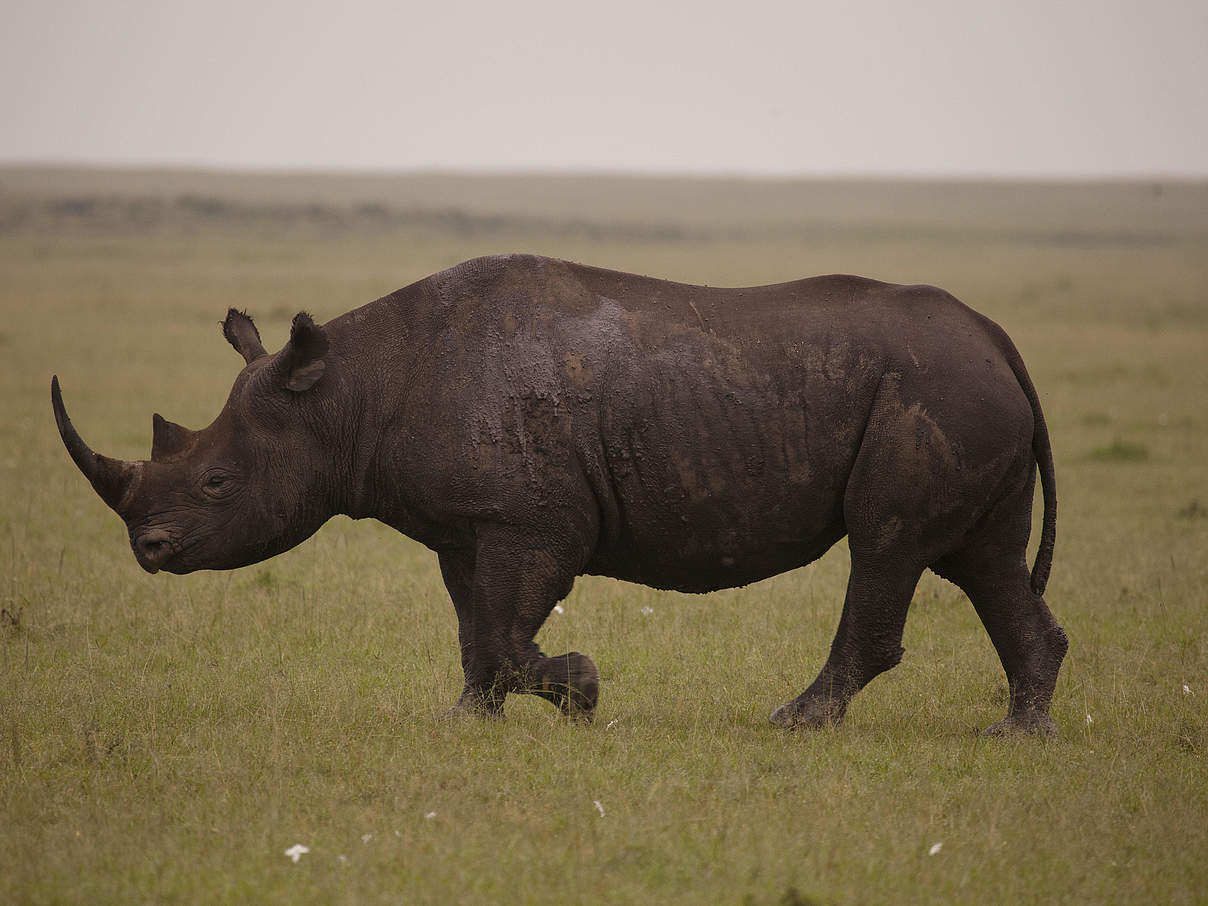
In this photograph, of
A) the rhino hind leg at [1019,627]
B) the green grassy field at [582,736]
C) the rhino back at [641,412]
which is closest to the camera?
the green grassy field at [582,736]

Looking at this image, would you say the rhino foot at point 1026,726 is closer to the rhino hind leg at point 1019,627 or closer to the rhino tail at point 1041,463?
the rhino hind leg at point 1019,627

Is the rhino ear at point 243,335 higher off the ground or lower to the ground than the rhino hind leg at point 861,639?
higher

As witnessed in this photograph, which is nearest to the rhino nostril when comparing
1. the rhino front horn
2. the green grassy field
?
the rhino front horn

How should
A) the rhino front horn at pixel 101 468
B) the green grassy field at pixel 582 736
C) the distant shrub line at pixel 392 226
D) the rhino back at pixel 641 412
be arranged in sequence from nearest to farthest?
the green grassy field at pixel 582 736
the rhino front horn at pixel 101 468
the rhino back at pixel 641 412
the distant shrub line at pixel 392 226

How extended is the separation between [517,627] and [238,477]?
4.73ft

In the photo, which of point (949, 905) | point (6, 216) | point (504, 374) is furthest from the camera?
point (6, 216)

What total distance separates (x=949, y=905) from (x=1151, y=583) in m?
6.23

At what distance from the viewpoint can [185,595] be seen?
31.3 ft

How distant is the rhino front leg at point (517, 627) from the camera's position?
6.68m

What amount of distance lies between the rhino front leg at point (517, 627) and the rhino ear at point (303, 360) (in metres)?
1.07

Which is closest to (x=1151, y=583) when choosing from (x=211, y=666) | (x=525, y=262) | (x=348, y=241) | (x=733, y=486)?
(x=733, y=486)

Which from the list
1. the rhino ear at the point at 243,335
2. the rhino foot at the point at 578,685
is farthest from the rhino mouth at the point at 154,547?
the rhino foot at the point at 578,685

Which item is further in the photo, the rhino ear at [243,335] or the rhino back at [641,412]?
the rhino ear at [243,335]

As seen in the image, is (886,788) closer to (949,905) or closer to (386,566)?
(949,905)
